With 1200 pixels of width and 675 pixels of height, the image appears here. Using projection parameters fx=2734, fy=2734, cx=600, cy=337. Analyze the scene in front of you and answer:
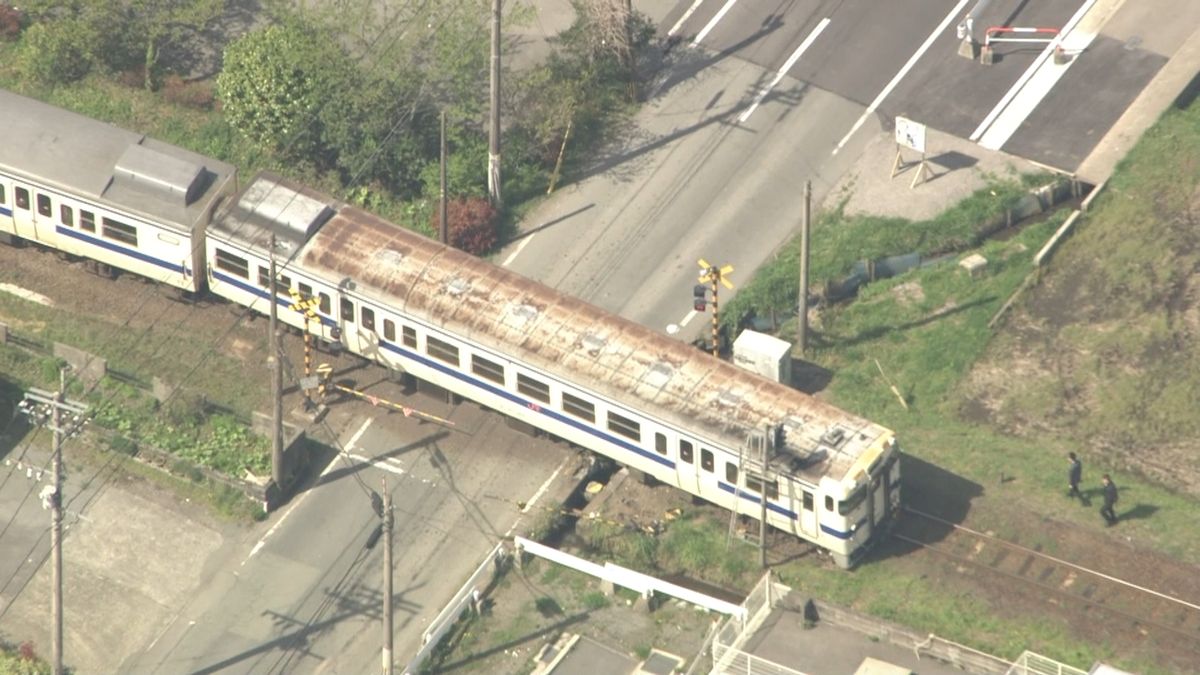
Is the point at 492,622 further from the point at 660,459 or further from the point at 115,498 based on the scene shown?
the point at 115,498

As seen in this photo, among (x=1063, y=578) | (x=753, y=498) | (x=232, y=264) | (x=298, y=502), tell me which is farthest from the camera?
(x=232, y=264)

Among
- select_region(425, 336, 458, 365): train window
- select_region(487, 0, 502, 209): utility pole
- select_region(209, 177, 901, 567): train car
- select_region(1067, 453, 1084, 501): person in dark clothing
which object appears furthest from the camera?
select_region(487, 0, 502, 209): utility pole

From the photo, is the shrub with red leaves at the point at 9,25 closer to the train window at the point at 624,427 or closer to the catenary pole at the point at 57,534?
the catenary pole at the point at 57,534

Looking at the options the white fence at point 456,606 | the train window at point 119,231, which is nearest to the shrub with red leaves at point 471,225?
the train window at point 119,231

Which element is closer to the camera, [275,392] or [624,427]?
[275,392]

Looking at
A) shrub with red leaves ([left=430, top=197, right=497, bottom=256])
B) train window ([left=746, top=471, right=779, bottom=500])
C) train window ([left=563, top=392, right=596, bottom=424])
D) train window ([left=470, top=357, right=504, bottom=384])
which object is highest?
shrub with red leaves ([left=430, top=197, right=497, bottom=256])

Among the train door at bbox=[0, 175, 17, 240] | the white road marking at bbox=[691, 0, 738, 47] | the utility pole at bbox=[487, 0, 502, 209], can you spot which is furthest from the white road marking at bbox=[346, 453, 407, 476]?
the white road marking at bbox=[691, 0, 738, 47]

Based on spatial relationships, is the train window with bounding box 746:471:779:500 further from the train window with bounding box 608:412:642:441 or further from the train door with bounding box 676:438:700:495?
the train window with bounding box 608:412:642:441

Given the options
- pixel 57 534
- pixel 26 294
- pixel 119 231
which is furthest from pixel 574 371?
pixel 26 294

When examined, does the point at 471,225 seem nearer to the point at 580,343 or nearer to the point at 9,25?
the point at 580,343
